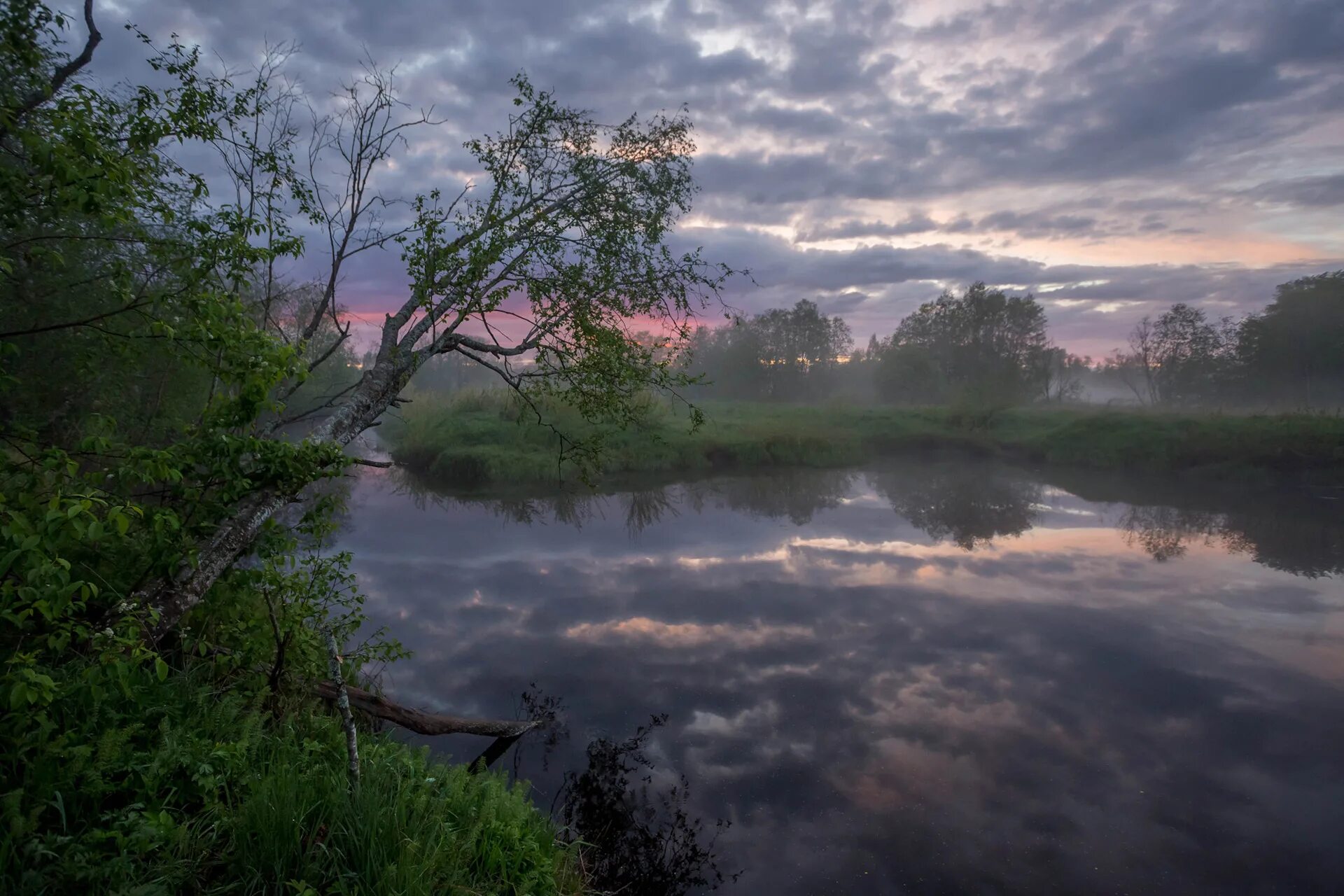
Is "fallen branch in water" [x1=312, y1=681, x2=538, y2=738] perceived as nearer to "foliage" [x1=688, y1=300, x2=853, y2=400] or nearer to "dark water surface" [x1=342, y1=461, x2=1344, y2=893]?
"dark water surface" [x1=342, y1=461, x2=1344, y2=893]

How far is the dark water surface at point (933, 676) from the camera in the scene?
21.5 ft

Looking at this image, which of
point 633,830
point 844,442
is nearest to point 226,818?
point 633,830

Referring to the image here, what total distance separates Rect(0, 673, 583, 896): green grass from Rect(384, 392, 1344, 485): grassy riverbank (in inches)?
755

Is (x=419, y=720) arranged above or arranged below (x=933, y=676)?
above

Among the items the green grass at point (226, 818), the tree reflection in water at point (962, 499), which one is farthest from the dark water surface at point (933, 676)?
the green grass at point (226, 818)

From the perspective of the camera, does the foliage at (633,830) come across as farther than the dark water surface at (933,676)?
No

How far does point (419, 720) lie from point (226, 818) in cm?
352

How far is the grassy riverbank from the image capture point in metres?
28.0

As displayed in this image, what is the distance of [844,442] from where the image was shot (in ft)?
117

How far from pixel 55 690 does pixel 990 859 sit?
291 inches

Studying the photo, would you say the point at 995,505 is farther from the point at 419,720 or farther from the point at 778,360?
the point at 778,360

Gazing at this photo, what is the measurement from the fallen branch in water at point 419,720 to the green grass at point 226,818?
1718 millimetres

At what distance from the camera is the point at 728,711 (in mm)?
9242

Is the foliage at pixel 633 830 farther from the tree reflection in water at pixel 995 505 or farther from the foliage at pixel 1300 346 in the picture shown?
the foliage at pixel 1300 346
